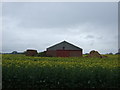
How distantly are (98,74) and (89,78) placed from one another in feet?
1.19

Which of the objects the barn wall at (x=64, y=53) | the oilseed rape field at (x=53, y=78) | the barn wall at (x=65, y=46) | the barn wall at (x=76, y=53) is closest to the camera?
the oilseed rape field at (x=53, y=78)

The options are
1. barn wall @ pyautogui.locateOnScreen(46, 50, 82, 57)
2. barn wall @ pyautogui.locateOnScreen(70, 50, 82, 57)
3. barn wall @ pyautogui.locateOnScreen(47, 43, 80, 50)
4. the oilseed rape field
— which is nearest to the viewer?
the oilseed rape field

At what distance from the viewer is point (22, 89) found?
26.2ft

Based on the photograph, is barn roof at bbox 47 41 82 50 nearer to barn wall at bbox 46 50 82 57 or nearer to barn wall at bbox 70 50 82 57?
barn wall at bbox 70 50 82 57

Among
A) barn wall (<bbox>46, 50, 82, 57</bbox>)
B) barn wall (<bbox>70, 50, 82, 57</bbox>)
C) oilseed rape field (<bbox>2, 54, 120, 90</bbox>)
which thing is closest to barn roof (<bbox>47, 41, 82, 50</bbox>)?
barn wall (<bbox>70, 50, 82, 57</bbox>)

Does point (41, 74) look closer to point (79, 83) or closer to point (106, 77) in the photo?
point (79, 83)

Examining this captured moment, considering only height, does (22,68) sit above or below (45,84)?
above

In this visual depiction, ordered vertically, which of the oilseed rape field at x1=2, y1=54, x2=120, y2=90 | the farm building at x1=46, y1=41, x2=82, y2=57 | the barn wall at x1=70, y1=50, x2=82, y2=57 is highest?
the farm building at x1=46, y1=41, x2=82, y2=57

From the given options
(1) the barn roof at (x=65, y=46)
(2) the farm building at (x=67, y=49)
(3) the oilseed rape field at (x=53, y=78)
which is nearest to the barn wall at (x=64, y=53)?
(2) the farm building at (x=67, y=49)

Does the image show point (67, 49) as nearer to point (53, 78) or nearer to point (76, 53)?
point (76, 53)

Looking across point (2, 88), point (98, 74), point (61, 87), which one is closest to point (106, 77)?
point (98, 74)

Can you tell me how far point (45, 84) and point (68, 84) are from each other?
819mm

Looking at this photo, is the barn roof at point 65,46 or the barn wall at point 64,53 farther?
the barn roof at point 65,46

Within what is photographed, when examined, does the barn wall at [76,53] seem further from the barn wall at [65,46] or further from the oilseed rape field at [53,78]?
the oilseed rape field at [53,78]
